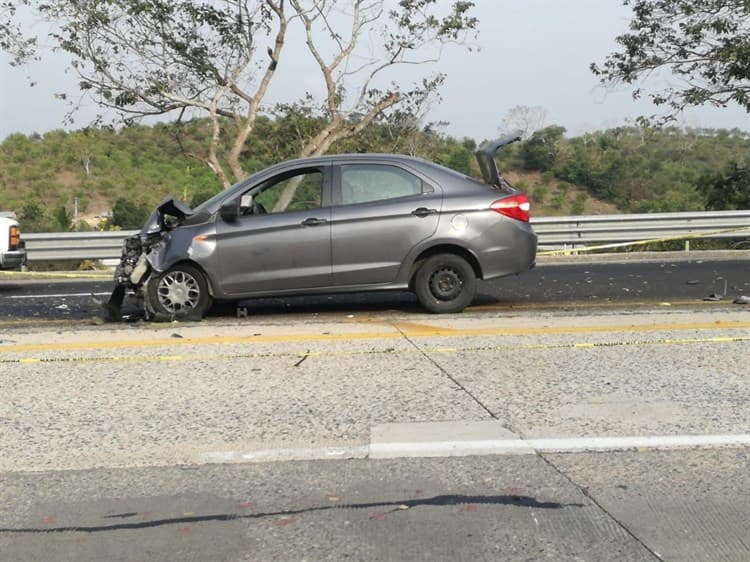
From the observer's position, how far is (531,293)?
453 inches

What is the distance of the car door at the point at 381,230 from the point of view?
938cm

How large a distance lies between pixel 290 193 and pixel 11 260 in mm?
5867

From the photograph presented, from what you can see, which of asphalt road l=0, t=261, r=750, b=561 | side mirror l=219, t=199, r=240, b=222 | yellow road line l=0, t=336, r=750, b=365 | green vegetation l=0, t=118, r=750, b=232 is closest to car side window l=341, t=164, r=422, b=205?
side mirror l=219, t=199, r=240, b=222

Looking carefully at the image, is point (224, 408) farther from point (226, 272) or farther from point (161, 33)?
point (161, 33)

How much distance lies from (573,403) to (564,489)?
155 centimetres

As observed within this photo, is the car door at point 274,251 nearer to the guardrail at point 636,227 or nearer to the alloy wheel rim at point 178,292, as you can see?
the alloy wheel rim at point 178,292

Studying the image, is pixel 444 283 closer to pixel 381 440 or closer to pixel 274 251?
pixel 274 251

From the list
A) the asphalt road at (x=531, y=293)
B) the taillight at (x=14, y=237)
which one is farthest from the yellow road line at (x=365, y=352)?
the taillight at (x=14, y=237)

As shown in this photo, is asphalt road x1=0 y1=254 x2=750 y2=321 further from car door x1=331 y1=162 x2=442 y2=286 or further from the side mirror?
the side mirror

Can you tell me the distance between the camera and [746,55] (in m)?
22.7

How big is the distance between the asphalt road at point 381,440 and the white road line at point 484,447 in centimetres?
2

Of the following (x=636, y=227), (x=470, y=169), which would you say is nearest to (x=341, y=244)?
(x=636, y=227)

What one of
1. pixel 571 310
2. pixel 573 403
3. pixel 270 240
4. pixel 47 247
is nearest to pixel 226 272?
pixel 270 240

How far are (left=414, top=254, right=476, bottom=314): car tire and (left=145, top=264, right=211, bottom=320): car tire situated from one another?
2.22 meters
